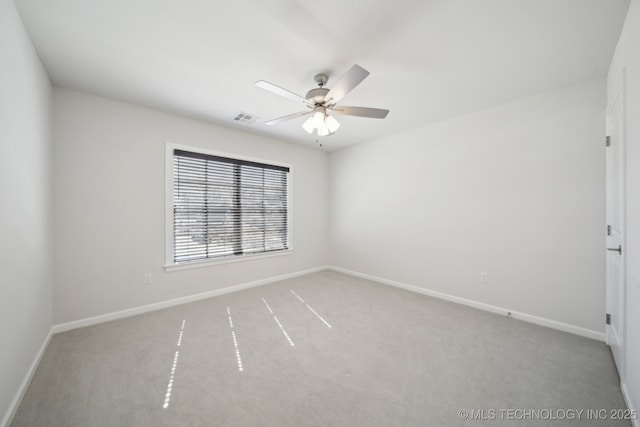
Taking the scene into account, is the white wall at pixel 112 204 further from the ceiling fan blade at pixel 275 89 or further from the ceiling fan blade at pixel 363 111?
the ceiling fan blade at pixel 363 111

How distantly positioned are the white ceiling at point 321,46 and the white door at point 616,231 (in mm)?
575

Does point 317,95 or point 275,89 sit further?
point 317,95

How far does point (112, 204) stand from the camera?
2.76m

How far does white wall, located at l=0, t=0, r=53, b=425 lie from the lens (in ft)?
4.63

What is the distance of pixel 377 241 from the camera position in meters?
4.25

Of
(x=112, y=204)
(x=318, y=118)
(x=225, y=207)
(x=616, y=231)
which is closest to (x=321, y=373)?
(x=318, y=118)

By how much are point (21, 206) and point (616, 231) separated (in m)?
4.48

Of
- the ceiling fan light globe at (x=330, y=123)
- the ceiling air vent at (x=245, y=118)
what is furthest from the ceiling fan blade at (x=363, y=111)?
the ceiling air vent at (x=245, y=118)

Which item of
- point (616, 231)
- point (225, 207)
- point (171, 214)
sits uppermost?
point (225, 207)

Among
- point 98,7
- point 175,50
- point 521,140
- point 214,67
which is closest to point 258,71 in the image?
point 214,67

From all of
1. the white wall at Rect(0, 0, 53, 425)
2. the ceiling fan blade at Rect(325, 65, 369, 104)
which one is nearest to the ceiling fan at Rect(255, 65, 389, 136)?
the ceiling fan blade at Rect(325, 65, 369, 104)

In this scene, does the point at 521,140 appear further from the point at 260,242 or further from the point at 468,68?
the point at 260,242

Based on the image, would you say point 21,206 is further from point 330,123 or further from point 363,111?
point 363,111

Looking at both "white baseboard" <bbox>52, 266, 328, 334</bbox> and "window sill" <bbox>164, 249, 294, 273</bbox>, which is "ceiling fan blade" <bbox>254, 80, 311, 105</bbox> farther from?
"white baseboard" <bbox>52, 266, 328, 334</bbox>
